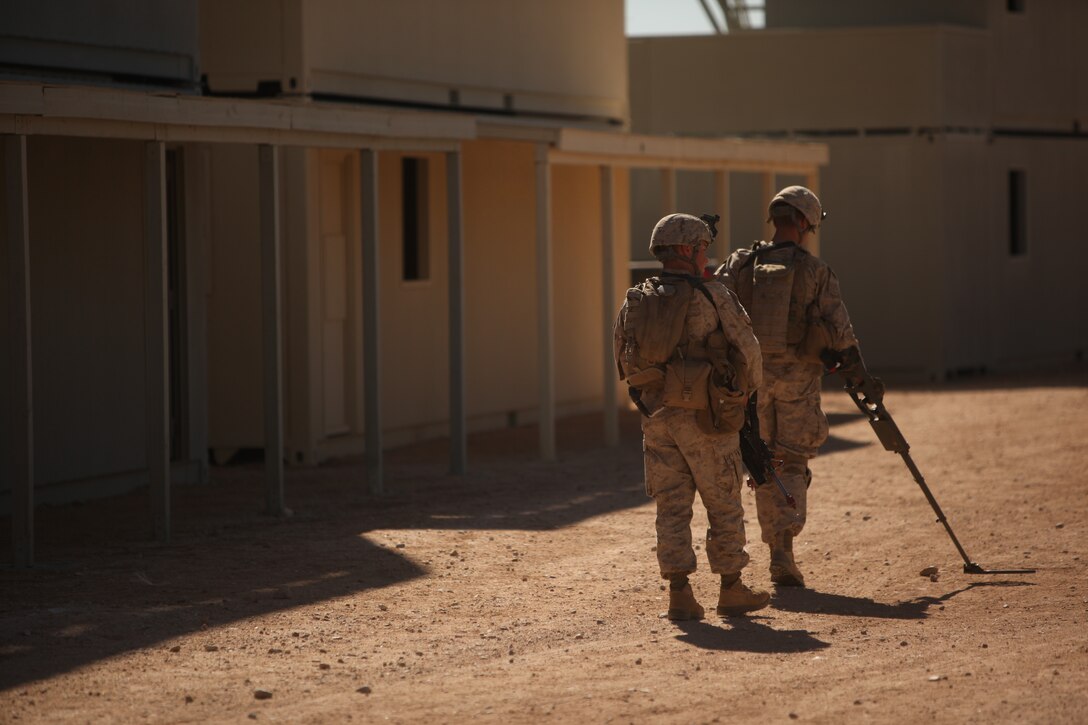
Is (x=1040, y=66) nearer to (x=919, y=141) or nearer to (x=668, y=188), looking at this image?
(x=919, y=141)

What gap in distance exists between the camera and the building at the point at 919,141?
818 inches

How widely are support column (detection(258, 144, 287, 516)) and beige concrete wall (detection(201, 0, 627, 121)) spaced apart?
284cm

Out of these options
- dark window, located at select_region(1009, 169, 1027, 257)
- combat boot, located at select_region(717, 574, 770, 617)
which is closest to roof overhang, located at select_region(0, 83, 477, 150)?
combat boot, located at select_region(717, 574, 770, 617)

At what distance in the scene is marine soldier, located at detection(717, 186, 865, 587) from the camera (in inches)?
324

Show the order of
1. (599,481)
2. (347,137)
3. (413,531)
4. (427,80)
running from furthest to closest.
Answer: (427,80) < (599,481) < (347,137) < (413,531)

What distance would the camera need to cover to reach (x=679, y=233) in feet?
24.5

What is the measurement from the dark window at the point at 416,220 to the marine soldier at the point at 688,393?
767 cm

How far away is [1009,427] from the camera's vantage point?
1514cm

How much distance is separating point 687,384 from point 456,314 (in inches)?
207

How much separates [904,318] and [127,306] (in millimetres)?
11810

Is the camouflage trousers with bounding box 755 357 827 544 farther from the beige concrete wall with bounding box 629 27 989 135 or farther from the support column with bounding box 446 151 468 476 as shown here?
the beige concrete wall with bounding box 629 27 989 135

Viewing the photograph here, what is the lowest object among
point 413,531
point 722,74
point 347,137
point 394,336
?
point 413,531

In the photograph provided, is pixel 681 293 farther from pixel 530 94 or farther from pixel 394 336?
pixel 530 94

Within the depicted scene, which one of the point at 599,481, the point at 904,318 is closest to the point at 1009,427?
the point at 599,481
